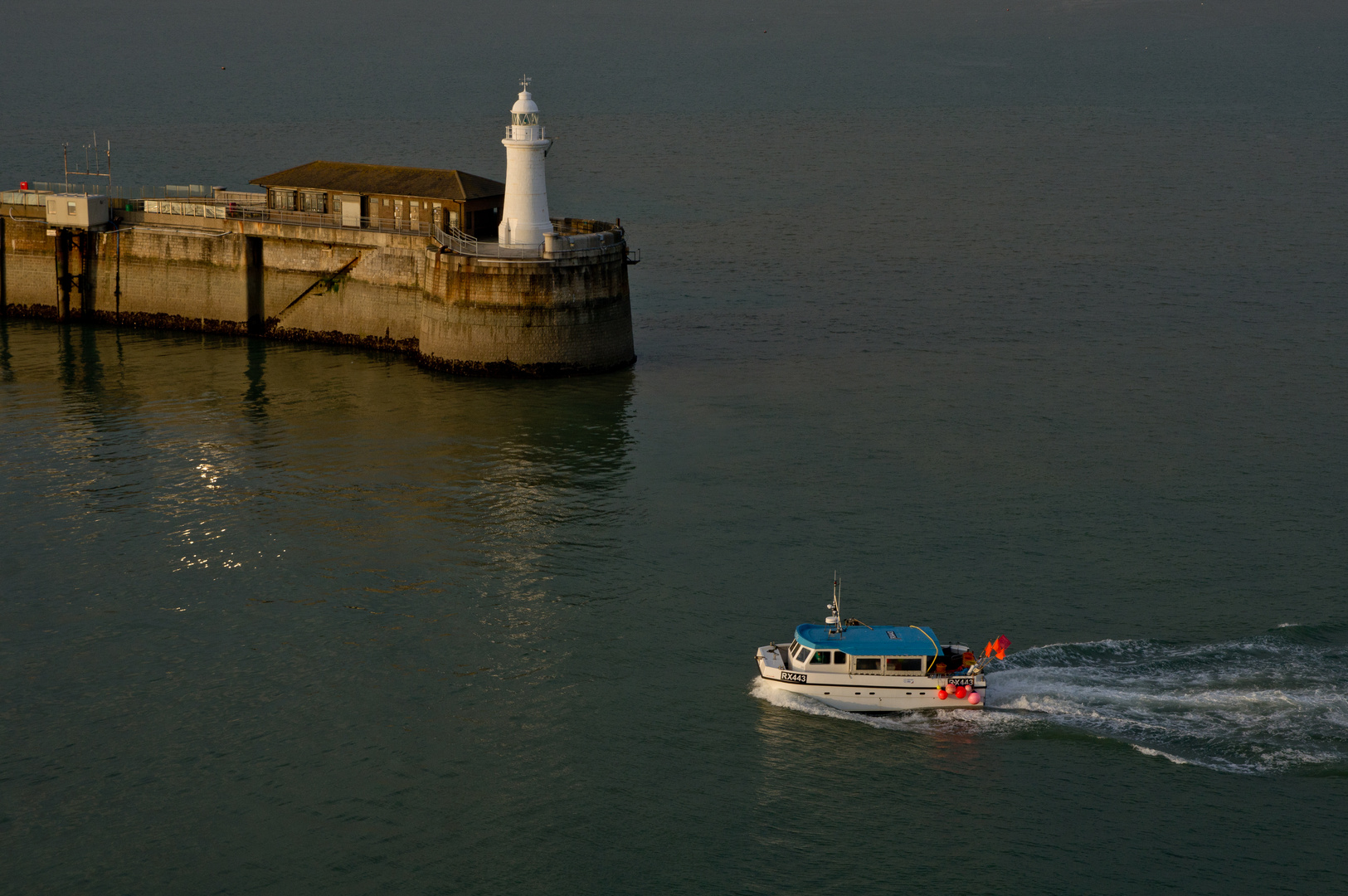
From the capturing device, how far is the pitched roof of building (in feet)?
214

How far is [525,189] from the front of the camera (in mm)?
62531

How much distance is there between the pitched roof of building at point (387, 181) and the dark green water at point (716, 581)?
27.2ft

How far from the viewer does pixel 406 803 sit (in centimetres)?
3073

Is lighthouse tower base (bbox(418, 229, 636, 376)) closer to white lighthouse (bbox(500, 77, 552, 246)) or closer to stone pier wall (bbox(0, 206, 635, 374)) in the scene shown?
stone pier wall (bbox(0, 206, 635, 374))

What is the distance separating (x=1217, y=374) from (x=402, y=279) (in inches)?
1441

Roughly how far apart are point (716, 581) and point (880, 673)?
7.37 metres

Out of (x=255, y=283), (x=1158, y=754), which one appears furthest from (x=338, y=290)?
(x=1158, y=754)

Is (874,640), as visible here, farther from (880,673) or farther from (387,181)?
(387,181)

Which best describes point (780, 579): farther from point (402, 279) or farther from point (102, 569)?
point (402, 279)

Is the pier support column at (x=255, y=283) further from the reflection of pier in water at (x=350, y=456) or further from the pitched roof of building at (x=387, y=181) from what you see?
the pitched roof of building at (x=387, y=181)

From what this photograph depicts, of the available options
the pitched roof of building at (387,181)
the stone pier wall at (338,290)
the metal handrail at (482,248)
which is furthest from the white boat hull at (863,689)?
the pitched roof of building at (387,181)

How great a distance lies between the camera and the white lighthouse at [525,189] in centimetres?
6209

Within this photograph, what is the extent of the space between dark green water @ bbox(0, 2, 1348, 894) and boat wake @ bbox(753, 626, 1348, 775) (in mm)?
123

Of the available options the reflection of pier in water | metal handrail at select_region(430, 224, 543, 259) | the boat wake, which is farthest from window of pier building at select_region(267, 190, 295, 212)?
the boat wake
